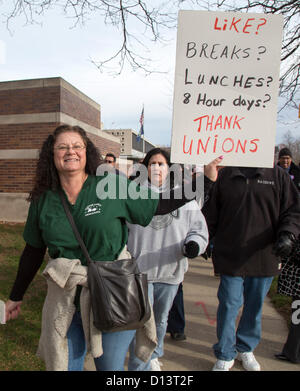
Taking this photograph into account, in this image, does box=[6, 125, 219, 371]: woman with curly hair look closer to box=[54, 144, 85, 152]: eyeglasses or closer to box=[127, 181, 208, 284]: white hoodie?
box=[54, 144, 85, 152]: eyeglasses

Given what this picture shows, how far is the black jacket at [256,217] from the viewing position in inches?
108

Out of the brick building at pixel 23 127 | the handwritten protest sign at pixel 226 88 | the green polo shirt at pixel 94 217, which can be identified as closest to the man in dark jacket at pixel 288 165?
the handwritten protest sign at pixel 226 88

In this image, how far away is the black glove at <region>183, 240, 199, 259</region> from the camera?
2299 mm

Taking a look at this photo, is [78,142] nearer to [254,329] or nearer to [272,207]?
[272,207]

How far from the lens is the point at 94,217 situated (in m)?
1.69

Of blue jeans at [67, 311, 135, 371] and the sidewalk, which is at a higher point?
blue jeans at [67, 311, 135, 371]

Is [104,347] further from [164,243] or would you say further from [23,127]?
[23,127]

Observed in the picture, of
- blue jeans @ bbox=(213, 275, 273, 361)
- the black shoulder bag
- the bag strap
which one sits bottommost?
blue jeans @ bbox=(213, 275, 273, 361)

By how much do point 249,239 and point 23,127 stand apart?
9114 millimetres

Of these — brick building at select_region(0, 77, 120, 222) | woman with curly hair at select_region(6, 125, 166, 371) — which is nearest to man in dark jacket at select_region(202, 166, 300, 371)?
woman with curly hair at select_region(6, 125, 166, 371)

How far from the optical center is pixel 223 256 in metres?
2.82

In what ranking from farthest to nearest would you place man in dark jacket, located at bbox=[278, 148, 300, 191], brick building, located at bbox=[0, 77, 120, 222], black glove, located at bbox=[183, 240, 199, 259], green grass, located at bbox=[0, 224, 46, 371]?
brick building, located at bbox=[0, 77, 120, 222] < man in dark jacket, located at bbox=[278, 148, 300, 191] < green grass, located at bbox=[0, 224, 46, 371] < black glove, located at bbox=[183, 240, 199, 259]

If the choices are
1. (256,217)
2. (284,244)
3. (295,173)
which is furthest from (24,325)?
(295,173)

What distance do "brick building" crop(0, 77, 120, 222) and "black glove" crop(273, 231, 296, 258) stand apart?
8557mm
